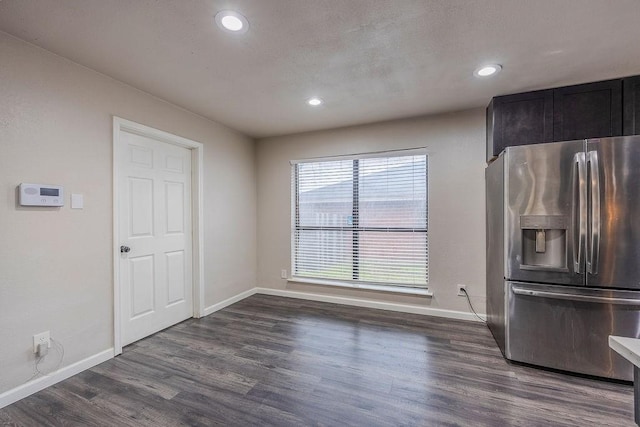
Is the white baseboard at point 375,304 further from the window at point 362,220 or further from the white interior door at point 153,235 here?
the white interior door at point 153,235

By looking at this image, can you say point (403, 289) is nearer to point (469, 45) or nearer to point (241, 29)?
point (469, 45)

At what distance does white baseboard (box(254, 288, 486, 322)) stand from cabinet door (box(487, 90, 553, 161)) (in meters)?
1.88

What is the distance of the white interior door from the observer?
105 inches

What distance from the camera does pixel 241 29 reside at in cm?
179

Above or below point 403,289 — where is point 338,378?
below

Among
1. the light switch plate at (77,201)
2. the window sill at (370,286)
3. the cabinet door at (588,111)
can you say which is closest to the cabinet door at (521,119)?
the cabinet door at (588,111)

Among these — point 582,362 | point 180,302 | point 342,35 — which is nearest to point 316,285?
point 180,302

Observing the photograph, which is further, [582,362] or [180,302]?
[180,302]

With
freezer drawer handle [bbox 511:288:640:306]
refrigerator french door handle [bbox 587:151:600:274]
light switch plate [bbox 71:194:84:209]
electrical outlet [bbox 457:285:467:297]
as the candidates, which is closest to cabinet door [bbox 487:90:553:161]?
refrigerator french door handle [bbox 587:151:600:274]

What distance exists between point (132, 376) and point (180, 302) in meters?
1.14

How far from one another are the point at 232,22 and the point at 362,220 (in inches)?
107

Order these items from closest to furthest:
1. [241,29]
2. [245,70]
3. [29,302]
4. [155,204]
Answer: [241,29], [29,302], [245,70], [155,204]

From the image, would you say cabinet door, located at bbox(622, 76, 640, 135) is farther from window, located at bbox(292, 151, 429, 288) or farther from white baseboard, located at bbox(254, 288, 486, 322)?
white baseboard, located at bbox(254, 288, 486, 322)

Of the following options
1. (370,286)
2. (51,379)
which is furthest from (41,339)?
(370,286)
